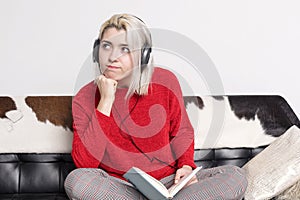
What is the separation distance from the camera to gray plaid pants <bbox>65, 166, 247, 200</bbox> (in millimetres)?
1618

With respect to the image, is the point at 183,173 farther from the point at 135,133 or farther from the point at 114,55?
the point at 114,55

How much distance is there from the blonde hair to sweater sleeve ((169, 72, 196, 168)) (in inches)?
4.7

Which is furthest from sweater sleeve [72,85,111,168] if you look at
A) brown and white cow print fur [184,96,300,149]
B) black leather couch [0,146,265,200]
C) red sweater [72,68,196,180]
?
brown and white cow print fur [184,96,300,149]

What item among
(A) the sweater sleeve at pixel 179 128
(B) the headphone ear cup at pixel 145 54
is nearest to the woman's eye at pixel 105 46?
(B) the headphone ear cup at pixel 145 54

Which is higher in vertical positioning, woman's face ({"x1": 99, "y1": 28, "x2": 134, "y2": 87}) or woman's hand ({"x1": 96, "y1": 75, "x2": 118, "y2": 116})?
woman's face ({"x1": 99, "y1": 28, "x2": 134, "y2": 87})

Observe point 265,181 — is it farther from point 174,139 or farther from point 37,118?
point 37,118

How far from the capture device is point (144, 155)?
1874 millimetres

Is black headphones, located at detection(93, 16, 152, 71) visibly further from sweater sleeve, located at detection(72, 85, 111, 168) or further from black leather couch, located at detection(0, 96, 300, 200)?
black leather couch, located at detection(0, 96, 300, 200)

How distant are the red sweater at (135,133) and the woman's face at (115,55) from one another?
0.11 m

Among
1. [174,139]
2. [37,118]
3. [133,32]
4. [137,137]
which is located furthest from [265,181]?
[37,118]

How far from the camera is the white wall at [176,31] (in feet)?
7.67

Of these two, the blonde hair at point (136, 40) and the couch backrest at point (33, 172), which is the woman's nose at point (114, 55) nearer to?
the blonde hair at point (136, 40)

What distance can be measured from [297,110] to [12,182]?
4.44ft

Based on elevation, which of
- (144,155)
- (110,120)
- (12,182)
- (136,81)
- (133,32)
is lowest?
(12,182)
